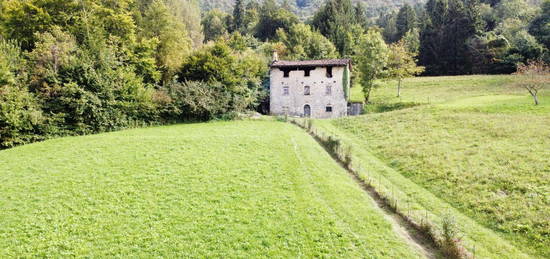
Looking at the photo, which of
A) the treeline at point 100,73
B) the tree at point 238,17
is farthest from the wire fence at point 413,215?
the tree at point 238,17

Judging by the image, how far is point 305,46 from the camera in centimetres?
5788

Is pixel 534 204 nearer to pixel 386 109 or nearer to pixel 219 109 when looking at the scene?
pixel 219 109

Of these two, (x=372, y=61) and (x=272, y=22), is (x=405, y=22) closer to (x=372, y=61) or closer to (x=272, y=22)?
(x=272, y=22)

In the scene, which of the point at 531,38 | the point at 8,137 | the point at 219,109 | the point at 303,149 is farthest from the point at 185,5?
the point at 531,38

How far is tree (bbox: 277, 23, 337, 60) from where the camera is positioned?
5438cm

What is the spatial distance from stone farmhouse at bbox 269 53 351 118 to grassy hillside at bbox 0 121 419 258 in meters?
20.2

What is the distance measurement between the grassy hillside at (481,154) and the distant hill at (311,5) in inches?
4084

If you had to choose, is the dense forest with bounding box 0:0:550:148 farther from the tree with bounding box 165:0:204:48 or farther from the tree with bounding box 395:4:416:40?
the tree with bounding box 395:4:416:40

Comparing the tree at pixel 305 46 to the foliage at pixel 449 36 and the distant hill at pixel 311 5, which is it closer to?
the foliage at pixel 449 36

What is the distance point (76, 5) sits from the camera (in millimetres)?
31531

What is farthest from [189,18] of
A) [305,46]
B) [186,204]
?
[186,204]

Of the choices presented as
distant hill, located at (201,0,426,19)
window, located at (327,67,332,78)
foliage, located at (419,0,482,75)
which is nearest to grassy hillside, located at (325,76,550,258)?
window, located at (327,67,332,78)

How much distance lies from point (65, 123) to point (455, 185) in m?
28.5

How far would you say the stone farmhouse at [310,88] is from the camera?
39.1 m
